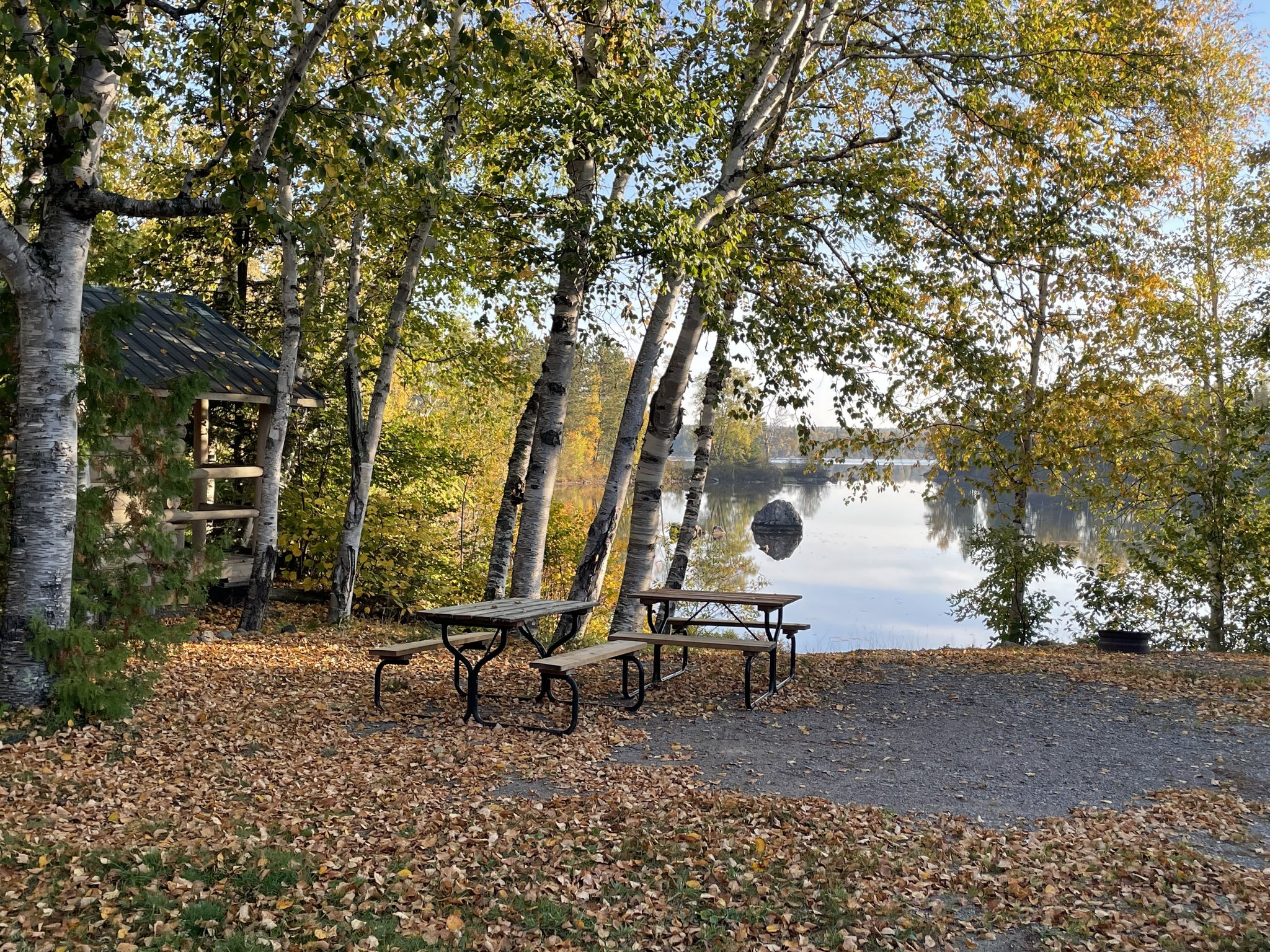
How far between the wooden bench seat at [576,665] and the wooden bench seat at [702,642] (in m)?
0.08

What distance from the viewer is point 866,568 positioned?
33.2 m

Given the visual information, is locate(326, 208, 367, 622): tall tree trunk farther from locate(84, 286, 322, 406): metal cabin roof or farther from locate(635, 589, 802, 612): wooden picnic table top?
locate(635, 589, 802, 612): wooden picnic table top

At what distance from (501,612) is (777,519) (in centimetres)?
1408

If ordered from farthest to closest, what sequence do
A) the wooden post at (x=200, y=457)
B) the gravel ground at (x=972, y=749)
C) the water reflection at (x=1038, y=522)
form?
the water reflection at (x=1038, y=522) → the wooden post at (x=200, y=457) → the gravel ground at (x=972, y=749)

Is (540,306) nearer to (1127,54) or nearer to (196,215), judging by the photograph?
(196,215)

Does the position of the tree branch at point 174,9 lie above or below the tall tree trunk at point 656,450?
above

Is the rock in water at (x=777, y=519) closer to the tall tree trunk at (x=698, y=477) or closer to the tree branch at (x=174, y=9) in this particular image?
the tall tree trunk at (x=698, y=477)

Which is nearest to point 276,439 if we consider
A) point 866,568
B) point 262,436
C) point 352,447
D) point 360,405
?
point 352,447

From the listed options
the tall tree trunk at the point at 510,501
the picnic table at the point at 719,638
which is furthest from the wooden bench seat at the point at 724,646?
the tall tree trunk at the point at 510,501

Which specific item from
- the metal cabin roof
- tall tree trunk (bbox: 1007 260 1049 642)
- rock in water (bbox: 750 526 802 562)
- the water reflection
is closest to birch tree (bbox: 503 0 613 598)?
the metal cabin roof

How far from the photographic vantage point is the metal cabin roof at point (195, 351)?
32.2 feet

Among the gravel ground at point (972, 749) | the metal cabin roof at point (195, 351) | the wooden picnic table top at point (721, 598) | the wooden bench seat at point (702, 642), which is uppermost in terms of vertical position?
the metal cabin roof at point (195, 351)

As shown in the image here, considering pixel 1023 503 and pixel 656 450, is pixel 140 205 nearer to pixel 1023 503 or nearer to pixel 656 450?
pixel 656 450

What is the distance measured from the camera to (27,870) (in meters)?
3.74
